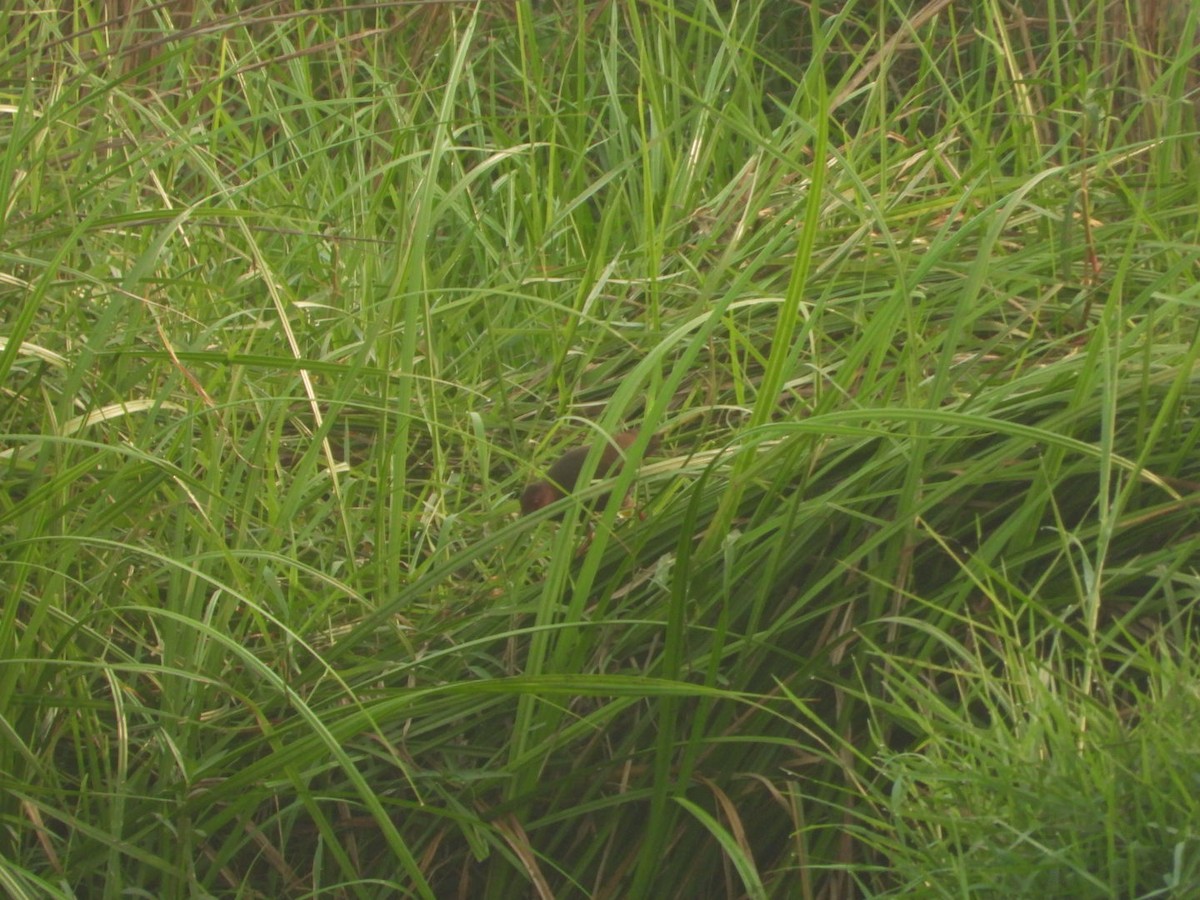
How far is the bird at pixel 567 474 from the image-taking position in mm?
1794

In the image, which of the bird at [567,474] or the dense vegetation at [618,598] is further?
the bird at [567,474]

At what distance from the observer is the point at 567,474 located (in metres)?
1.85

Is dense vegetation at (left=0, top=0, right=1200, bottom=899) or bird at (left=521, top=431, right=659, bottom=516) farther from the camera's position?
bird at (left=521, top=431, right=659, bottom=516)

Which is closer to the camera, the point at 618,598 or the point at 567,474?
the point at 618,598

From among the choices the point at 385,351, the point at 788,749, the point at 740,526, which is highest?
the point at 385,351

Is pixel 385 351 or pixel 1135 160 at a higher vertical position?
pixel 385 351

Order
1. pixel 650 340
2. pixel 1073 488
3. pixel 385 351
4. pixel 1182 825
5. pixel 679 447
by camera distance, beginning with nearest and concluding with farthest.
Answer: pixel 1182 825 → pixel 1073 488 → pixel 385 351 → pixel 679 447 → pixel 650 340

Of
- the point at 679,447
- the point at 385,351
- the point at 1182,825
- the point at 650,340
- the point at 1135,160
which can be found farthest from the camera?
the point at 1135,160

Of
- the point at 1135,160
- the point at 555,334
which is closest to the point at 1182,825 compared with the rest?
the point at 555,334

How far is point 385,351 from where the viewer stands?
1851 millimetres

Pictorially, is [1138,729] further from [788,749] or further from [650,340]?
[650,340]

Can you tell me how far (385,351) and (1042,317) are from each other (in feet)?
2.69

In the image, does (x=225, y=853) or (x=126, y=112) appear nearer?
(x=225, y=853)

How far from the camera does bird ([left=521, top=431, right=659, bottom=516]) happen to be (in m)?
1.79
